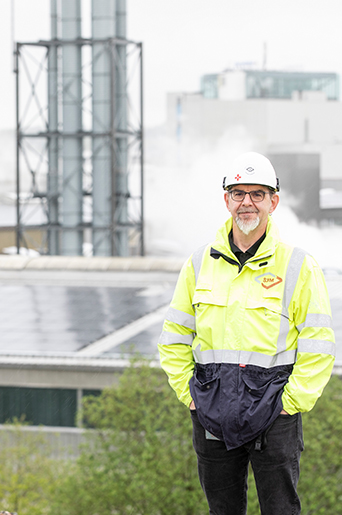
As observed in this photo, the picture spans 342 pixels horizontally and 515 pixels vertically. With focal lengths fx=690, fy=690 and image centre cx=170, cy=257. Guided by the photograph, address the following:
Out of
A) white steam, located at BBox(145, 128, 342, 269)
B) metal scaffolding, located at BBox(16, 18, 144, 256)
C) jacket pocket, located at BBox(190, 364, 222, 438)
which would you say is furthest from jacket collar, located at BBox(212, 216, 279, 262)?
white steam, located at BBox(145, 128, 342, 269)

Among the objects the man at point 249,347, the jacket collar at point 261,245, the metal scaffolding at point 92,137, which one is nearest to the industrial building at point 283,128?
the metal scaffolding at point 92,137

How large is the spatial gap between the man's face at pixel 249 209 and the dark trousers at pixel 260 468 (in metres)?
1.03

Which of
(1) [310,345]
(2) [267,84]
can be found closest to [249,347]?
(1) [310,345]

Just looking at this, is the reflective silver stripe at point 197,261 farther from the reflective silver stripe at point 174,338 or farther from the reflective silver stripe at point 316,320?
the reflective silver stripe at point 316,320

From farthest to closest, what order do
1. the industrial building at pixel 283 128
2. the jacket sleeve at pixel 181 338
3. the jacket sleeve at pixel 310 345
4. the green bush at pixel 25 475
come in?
the industrial building at pixel 283 128 < the green bush at pixel 25 475 < the jacket sleeve at pixel 181 338 < the jacket sleeve at pixel 310 345

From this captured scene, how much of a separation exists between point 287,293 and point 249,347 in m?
0.35

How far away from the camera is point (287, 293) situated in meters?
3.62

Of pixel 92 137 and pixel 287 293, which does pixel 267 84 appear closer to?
pixel 92 137

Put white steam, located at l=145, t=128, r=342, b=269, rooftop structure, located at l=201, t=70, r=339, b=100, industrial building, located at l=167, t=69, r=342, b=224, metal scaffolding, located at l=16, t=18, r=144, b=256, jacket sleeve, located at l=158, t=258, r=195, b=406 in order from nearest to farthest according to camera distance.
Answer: jacket sleeve, located at l=158, t=258, r=195, b=406
metal scaffolding, located at l=16, t=18, r=144, b=256
white steam, located at l=145, t=128, r=342, b=269
industrial building, located at l=167, t=69, r=342, b=224
rooftop structure, located at l=201, t=70, r=339, b=100

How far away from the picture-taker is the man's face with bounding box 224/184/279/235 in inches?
147

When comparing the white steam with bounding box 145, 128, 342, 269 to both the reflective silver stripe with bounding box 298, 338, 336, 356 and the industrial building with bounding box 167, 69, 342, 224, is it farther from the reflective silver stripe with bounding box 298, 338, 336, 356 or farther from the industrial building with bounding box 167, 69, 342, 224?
the reflective silver stripe with bounding box 298, 338, 336, 356

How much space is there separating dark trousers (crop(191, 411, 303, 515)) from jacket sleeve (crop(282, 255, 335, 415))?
8.5 inches

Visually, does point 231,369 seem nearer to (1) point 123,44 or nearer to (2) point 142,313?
(2) point 142,313

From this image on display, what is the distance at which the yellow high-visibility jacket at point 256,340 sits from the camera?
3.50 meters
